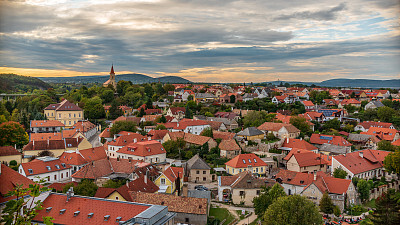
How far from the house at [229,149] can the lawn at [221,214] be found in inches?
522

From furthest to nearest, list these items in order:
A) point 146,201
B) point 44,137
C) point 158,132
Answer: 1. point 158,132
2. point 44,137
3. point 146,201

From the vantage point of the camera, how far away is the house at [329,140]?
139ft

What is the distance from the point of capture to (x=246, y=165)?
33.6 meters

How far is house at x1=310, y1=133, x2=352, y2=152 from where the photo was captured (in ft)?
139

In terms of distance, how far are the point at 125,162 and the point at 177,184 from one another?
6495 millimetres

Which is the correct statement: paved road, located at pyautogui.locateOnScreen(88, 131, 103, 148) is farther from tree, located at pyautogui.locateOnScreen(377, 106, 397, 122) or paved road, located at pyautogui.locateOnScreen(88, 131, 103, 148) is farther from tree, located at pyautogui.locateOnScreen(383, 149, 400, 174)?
tree, located at pyautogui.locateOnScreen(377, 106, 397, 122)

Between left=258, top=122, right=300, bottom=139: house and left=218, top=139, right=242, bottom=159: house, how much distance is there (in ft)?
30.5

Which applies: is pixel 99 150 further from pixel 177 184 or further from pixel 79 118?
pixel 79 118

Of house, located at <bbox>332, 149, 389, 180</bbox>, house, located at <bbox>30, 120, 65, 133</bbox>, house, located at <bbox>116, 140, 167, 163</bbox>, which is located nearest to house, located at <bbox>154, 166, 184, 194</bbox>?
house, located at <bbox>116, 140, 167, 163</bbox>

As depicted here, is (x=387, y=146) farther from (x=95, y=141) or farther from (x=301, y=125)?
(x=95, y=141)

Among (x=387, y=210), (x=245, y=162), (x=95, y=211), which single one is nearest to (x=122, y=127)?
(x=245, y=162)

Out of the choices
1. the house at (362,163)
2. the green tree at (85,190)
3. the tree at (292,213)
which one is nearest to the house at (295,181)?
the house at (362,163)

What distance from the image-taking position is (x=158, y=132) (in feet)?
143

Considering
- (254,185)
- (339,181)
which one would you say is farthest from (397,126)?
(254,185)
